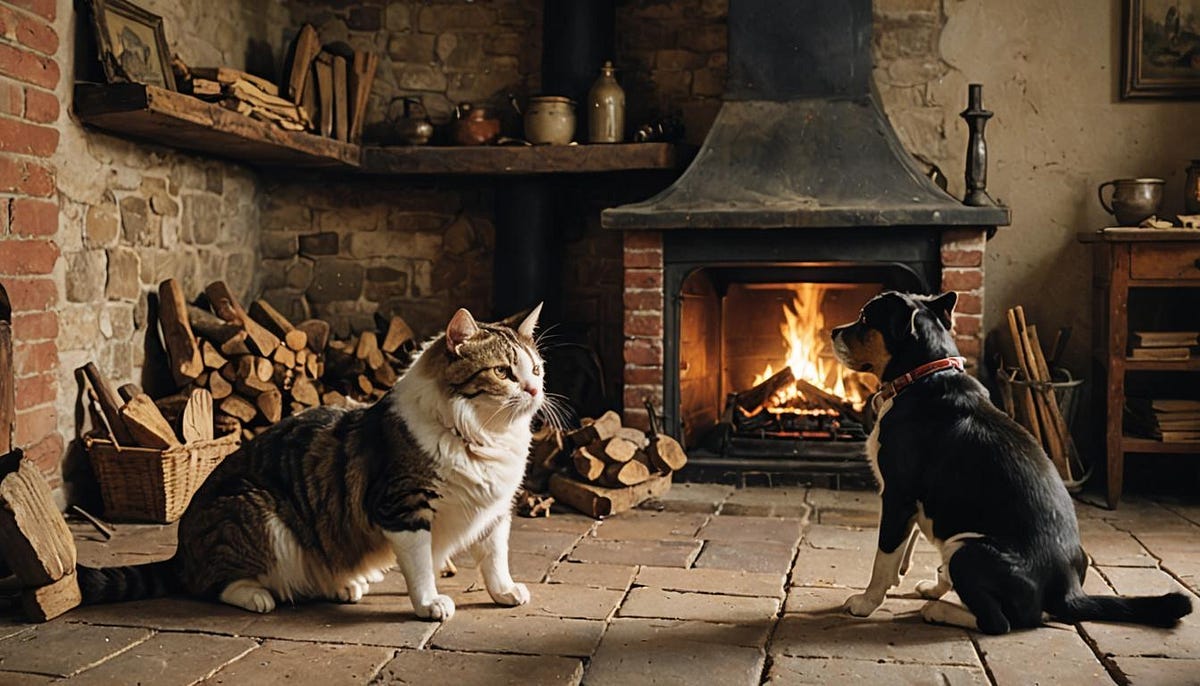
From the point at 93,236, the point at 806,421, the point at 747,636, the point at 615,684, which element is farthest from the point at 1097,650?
the point at 93,236

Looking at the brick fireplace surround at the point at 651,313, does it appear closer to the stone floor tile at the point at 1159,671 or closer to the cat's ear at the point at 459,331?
the cat's ear at the point at 459,331

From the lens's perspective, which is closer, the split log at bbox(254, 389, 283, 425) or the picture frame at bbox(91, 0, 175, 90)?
the picture frame at bbox(91, 0, 175, 90)

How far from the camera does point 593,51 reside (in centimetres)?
527

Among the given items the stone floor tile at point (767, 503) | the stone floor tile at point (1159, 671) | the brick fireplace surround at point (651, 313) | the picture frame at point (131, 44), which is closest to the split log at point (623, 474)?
the stone floor tile at point (767, 503)

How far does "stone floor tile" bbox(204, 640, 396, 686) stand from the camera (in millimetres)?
2424

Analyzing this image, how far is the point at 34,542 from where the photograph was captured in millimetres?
2713

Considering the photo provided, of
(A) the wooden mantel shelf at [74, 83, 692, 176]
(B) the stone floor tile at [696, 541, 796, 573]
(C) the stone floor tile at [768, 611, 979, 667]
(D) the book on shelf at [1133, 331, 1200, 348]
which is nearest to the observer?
(C) the stone floor tile at [768, 611, 979, 667]

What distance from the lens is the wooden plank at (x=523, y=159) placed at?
196 inches

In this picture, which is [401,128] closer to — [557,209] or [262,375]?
[557,209]

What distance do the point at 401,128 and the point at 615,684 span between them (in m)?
3.56

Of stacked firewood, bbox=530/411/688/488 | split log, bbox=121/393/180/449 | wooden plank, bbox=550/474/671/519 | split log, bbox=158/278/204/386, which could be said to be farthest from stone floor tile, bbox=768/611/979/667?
split log, bbox=158/278/204/386

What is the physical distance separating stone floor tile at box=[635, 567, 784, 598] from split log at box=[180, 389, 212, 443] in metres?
1.90

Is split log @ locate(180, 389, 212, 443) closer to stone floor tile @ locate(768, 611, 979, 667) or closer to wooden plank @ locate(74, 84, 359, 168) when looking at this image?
wooden plank @ locate(74, 84, 359, 168)

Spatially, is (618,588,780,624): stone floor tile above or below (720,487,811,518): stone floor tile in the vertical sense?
below
